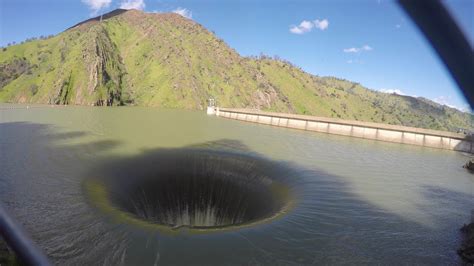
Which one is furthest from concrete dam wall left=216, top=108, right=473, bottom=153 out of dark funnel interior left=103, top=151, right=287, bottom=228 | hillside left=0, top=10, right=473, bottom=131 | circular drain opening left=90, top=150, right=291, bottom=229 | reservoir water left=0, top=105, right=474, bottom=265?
hillside left=0, top=10, right=473, bottom=131

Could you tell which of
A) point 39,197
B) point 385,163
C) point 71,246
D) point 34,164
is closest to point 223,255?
point 71,246

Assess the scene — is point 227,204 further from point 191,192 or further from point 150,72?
point 150,72

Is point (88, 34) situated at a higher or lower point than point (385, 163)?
higher

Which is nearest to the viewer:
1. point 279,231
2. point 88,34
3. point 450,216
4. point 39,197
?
point 279,231

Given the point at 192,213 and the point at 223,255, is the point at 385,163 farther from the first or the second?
the point at 223,255

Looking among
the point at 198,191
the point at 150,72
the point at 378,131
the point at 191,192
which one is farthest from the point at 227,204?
the point at 150,72

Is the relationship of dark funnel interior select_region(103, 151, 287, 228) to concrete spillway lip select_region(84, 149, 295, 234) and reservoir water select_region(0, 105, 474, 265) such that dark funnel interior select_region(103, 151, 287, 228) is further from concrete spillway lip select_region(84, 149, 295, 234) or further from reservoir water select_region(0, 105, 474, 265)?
reservoir water select_region(0, 105, 474, 265)

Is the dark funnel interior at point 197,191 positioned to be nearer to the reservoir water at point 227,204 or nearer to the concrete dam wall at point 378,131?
the reservoir water at point 227,204
